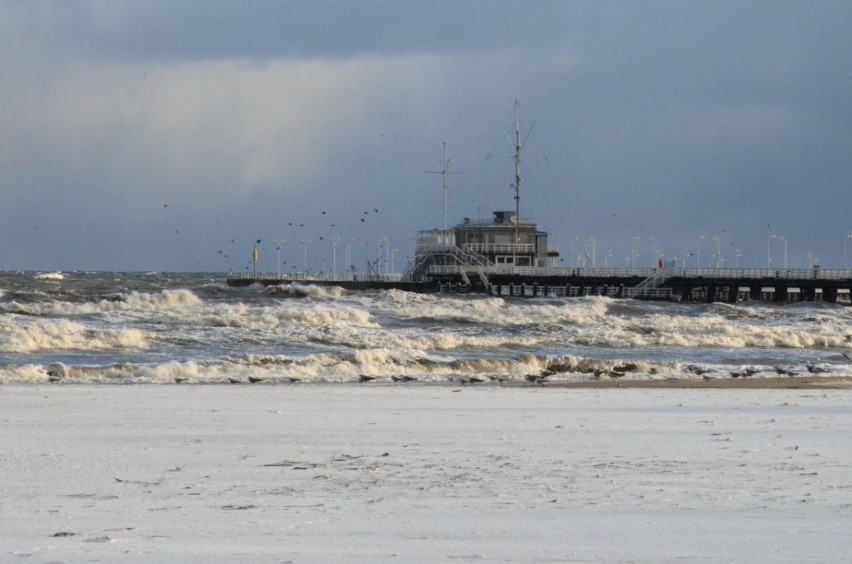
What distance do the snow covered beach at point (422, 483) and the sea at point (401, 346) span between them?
678cm

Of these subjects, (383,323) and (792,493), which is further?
(383,323)

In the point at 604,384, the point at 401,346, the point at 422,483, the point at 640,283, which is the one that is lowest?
the point at 604,384

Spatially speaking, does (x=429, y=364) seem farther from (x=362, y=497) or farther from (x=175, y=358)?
(x=362, y=497)

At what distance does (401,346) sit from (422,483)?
21.9 metres

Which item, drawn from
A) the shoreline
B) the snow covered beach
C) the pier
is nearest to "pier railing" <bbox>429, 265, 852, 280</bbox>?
the pier

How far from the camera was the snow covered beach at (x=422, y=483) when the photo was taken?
22.5ft

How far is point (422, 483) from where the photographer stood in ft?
30.0

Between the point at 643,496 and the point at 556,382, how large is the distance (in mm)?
13823

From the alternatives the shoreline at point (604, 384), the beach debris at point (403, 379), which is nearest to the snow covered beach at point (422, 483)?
the shoreline at point (604, 384)

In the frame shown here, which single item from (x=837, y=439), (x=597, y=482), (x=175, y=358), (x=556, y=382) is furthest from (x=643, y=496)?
(x=175, y=358)

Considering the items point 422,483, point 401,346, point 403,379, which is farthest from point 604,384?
point 422,483

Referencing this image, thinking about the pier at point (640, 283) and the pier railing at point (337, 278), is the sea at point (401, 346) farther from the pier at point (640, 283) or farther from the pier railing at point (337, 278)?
the pier railing at point (337, 278)

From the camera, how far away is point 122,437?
39.3 feet

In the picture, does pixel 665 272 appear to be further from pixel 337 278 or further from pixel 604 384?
pixel 604 384
